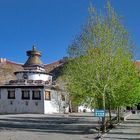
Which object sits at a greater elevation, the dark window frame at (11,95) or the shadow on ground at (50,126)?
the dark window frame at (11,95)

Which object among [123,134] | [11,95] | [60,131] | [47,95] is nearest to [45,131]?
[60,131]

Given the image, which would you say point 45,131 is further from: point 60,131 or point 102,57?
point 102,57

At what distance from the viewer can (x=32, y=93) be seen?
78562 millimetres

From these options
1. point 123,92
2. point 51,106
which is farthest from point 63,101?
point 123,92

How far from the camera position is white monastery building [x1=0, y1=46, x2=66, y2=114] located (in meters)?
77.8

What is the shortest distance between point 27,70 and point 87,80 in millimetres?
48813

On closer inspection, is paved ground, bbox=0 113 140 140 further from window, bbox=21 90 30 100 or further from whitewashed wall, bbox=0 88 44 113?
window, bbox=21 90 30 100

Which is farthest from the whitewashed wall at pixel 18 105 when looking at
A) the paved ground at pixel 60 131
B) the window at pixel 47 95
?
the paved ground at pixel 60 131

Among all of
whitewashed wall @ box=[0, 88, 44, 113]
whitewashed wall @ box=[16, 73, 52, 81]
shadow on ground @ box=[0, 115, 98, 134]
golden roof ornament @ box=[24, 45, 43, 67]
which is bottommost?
shadow on ground @ box=[0, 115, 98, 134]

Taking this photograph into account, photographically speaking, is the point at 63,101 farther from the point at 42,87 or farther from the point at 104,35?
the point at 104,35

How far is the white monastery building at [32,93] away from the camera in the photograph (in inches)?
3061

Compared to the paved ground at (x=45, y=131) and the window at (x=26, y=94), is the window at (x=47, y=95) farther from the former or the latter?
the paved ground at (x=45, y=131)

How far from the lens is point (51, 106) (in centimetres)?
8062

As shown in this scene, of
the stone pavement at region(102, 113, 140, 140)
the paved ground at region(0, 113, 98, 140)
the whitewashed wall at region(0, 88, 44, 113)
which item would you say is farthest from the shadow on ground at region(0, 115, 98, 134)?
the whitewashed wall at region(0, 88, 44, 113)
